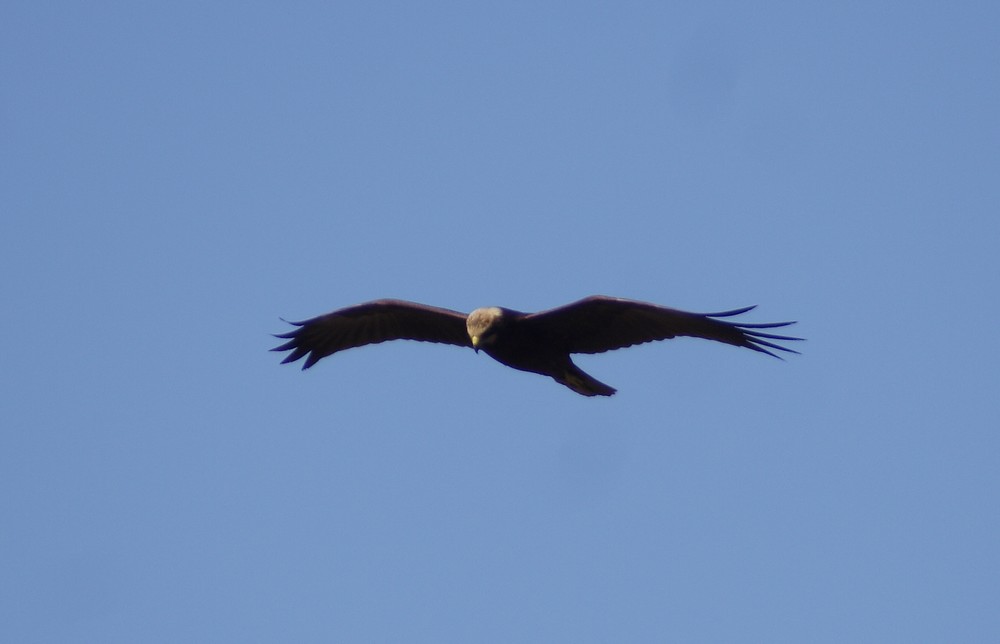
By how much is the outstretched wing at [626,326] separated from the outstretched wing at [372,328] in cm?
118

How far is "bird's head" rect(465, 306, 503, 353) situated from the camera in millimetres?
13453

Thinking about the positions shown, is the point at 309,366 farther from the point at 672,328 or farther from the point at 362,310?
the point at 672,328

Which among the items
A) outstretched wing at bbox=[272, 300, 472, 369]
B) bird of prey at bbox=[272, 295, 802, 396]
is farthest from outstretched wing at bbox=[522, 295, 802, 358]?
outstretched wing at bbox=[272, 300, 472, 369]

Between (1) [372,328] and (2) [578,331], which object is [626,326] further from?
(1) [372,328]

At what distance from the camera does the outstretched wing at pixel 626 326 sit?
1314 centimetres

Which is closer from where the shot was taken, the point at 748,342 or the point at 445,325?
the point at 748,342

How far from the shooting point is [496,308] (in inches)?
534

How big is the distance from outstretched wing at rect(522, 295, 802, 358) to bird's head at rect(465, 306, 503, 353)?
258 millimetres

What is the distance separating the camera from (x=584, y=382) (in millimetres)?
13828

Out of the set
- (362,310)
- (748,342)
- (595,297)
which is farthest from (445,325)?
(748,342)

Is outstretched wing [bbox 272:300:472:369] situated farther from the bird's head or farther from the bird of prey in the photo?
the bird's head

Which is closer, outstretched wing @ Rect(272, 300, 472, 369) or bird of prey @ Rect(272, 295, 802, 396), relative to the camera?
bird of prey @ Rect(272, 295, 802, 396)

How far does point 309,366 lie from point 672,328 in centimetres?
415

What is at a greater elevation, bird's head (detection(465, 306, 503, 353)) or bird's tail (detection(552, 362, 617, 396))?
bird's head (detection(465, 306, 503, 353))
